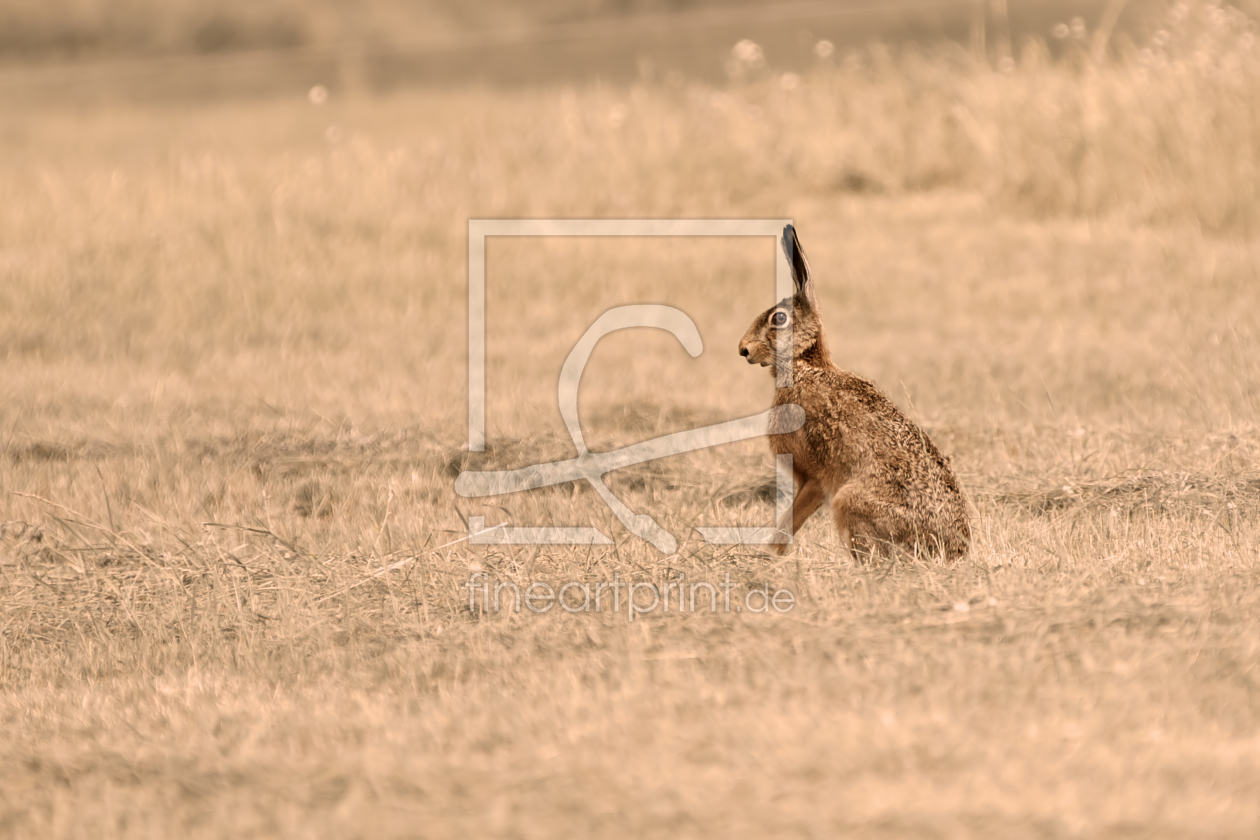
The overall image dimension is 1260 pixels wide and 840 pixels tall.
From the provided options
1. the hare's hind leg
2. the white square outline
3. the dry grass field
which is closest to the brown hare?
the hare's hind leg

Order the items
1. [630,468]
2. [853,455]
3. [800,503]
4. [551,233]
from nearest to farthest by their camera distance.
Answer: [853,455]
[800,503]
[630,468]
[551,233]

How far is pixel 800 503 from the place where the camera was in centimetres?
607

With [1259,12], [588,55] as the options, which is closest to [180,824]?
[1259,12]

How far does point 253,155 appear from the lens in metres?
17.0

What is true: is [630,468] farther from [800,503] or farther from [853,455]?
[853,455]

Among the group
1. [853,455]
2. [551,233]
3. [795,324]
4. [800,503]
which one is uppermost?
[551,233]

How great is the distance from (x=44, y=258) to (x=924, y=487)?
9876mm

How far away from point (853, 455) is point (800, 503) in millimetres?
410

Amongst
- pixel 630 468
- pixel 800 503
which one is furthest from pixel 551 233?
pixel 800 503

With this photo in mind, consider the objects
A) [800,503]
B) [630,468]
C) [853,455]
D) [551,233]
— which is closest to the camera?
[853,455]

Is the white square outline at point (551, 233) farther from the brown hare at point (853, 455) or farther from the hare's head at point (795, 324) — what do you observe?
the brown hare at point (853, 455)

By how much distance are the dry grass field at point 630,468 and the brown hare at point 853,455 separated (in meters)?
0.18

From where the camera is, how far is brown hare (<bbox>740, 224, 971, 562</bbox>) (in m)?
5.62

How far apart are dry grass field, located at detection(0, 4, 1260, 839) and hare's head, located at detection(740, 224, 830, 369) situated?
84cm
